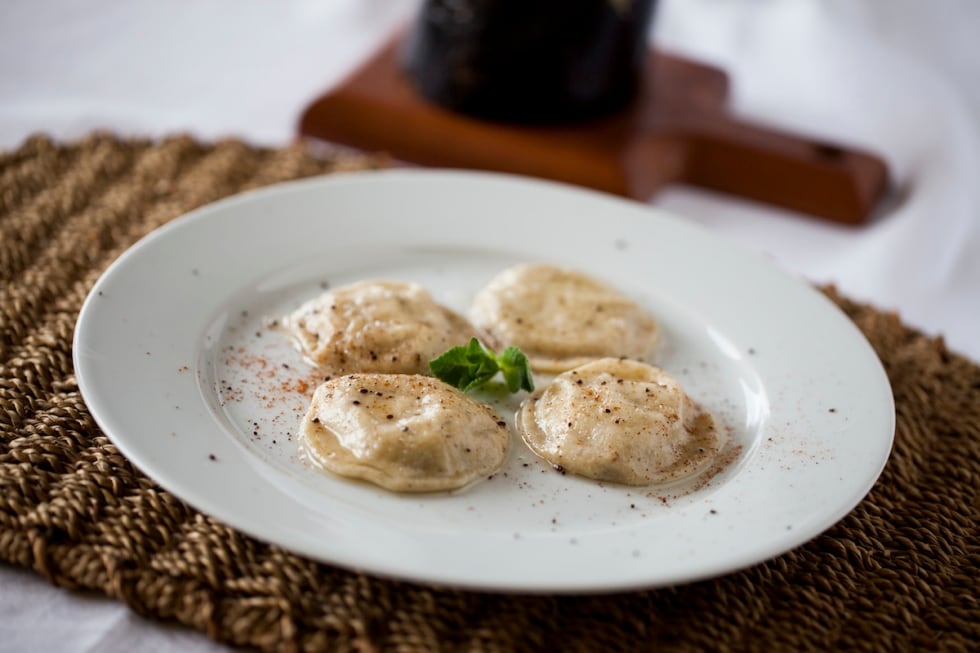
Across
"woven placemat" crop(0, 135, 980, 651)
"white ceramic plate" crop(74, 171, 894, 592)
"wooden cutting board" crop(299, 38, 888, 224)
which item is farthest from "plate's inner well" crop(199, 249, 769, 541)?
"wooden cutting board" crop(299, 38, 888, 224)

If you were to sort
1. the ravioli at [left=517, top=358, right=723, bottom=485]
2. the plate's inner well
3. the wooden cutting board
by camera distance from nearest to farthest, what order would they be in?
1. the plate's inner well
2. the ravioli at [left=517, top=358, right=723, bottom=485]
3. the wooden cutting board

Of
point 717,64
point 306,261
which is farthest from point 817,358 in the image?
point 717,64

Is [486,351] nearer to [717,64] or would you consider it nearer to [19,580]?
[19,580]

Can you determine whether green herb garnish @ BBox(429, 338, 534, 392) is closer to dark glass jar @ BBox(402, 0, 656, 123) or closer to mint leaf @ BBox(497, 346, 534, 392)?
mint leaf @ BBox(497, 346, 534, 392)

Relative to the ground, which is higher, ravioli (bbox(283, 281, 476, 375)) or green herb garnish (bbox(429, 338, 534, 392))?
green herb garnish (bbox(429, 338, 534, 392))

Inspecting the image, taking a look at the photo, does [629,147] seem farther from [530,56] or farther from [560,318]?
[560,318]

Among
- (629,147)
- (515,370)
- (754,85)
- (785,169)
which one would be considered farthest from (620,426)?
(754,85)

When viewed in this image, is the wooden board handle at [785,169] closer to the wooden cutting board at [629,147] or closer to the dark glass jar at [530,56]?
the wooden cutting board at [629,147]
